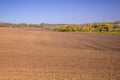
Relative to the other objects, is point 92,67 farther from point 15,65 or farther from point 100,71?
point 15,65

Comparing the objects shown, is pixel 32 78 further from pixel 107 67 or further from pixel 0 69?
pixel 107 67

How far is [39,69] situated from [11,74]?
1831 mm

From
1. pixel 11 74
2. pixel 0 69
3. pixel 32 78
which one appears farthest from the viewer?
pixel 0 69

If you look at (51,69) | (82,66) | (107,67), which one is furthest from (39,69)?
(107,67)

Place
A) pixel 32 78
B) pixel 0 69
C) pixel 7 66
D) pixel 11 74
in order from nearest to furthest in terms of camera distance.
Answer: pixel 32 78 < pixel 11 74 < pixel 0 69 < pixel 7 66

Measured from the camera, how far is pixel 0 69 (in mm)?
12750

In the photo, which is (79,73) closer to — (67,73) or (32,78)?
(67,73)

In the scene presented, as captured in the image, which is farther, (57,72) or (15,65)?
(15,65)

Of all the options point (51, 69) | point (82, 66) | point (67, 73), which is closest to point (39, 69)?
point (51, 69)

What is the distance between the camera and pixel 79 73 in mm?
12195

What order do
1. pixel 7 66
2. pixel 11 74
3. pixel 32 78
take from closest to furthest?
pixel 32 78 < pixel 11 74 < pixel 7 66

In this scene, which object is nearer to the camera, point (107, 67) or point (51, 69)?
point (51, 69)

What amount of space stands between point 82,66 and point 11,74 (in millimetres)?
4273

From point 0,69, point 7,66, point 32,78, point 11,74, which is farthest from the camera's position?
point 7,66
